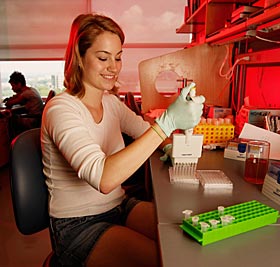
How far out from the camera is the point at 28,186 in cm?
102

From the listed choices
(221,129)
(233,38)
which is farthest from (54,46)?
(221,129)

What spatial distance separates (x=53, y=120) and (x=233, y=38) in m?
1.19

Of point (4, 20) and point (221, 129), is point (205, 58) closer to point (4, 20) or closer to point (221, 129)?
point (221, 129)

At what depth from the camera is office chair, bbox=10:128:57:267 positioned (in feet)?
3.26

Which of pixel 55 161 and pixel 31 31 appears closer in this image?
pixel 55 161

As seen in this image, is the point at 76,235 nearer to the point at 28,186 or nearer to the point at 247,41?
the point at 28,186

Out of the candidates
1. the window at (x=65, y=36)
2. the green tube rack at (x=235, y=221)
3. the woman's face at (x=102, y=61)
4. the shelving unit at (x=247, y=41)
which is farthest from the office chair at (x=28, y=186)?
the window at (x=65, y=36)

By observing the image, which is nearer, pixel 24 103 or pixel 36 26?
pixel 24 103

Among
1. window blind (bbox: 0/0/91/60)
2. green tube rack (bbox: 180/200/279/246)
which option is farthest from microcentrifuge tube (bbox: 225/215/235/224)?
window blind (bbox: 0/0/91/60)

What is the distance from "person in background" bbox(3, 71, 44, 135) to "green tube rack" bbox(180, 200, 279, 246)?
3491mm

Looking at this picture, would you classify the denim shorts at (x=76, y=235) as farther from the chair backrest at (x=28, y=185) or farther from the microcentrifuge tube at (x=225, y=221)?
the microcentrifuge tube at (x=225, y=221)

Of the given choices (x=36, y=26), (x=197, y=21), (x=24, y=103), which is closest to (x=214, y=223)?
(x=197, y=21)

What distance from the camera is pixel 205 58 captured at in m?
2.08

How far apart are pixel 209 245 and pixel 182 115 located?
396 millimetres
